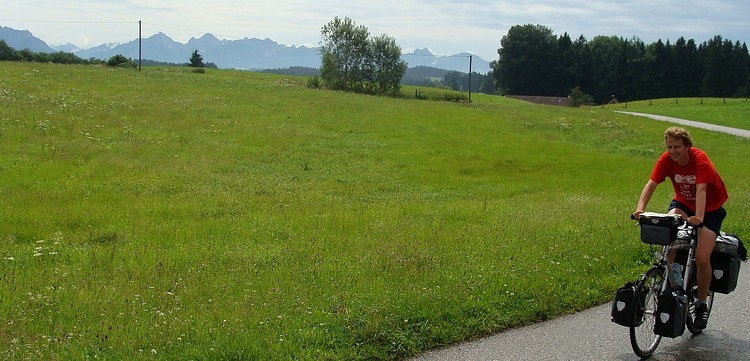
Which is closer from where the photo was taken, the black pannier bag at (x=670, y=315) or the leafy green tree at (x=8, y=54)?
the black pannier bag at (x=670, y=315)

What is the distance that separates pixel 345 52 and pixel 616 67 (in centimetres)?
5975

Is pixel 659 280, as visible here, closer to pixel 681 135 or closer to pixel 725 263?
pixel 725 263

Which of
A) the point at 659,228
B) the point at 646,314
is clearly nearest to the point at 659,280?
the point at 646,314

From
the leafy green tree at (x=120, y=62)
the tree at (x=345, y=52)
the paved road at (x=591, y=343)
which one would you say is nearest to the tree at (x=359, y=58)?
the tree at (x=345, y=52)

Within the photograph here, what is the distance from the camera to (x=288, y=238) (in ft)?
32.6

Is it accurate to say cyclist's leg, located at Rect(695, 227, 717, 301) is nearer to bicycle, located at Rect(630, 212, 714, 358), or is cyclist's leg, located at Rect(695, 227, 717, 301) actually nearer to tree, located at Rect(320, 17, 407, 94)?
bicycle, located at Rect(630, 212, 714, 358)

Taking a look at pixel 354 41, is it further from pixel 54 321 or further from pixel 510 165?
pixel 54 321

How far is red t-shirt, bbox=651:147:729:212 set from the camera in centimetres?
585

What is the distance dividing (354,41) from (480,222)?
79535 mm

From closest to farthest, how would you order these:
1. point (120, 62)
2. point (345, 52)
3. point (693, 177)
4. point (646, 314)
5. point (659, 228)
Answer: point (659, 228) < point (646, 314) < point (693, 177) < point (120, 62) < point (345, 52)

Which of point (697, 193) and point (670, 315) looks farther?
point (697, 193)

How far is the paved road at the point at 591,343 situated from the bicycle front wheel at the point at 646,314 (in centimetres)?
12

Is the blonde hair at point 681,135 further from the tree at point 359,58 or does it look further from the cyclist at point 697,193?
the tree at point 359,58

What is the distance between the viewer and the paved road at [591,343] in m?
5.66
